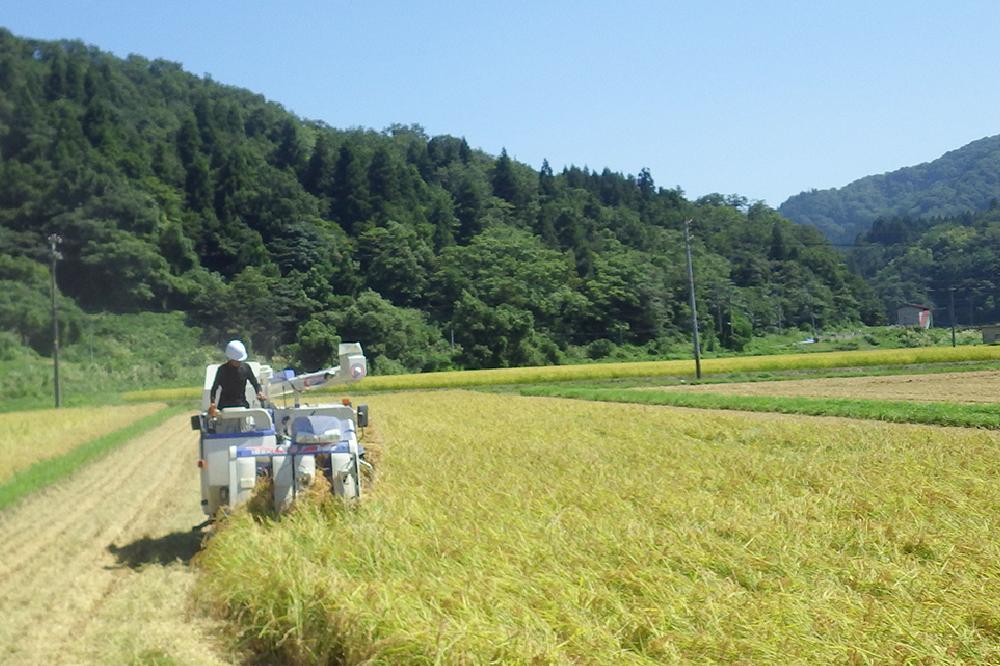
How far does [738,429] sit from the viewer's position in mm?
16453

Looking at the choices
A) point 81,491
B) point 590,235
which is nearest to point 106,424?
point 81,491

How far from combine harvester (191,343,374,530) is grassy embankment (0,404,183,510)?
18.3ft

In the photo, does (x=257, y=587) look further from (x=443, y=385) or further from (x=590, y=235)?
(x=590, y=235)

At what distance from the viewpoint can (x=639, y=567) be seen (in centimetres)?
577

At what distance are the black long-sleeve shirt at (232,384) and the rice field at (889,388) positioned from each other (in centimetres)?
1996

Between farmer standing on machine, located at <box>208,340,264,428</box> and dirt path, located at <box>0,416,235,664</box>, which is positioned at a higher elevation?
farmer standing on machine, located at <box>208,340,264,428</box>

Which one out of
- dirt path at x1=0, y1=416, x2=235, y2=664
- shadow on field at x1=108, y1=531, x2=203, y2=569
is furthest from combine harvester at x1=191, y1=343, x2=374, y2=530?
dirt path at x1=0, y1=416, x2=235, y2=664

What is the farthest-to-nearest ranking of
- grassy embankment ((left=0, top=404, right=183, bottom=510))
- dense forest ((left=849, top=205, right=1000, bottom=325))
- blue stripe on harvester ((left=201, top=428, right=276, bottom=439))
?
1. dense forest ((left=849, top=205, right=1000, bottom=325))
2. grassy embankment ((left=0, top=404, right=183, bottom=510))
3. blue stripe on harvester ((left=201, top=428, right=276, bottom=439))

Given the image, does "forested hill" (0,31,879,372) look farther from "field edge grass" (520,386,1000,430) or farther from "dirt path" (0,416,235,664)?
"dirt path" (0,416,235,664)

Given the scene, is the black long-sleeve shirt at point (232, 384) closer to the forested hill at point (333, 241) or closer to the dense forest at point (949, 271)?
the forested hill at point (333, 241)

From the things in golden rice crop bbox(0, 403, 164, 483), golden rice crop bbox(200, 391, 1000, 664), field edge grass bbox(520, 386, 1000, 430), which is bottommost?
field edge grass bbox(520, 386, 1000, 430)

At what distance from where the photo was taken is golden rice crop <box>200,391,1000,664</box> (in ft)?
14.7

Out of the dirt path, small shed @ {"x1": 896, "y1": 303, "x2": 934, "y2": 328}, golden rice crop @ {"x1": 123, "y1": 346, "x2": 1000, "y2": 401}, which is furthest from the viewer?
small shed @ {"x1": 896, "y1": 303, "x2": 934, "y2": 328}

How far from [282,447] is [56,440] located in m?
16.5
